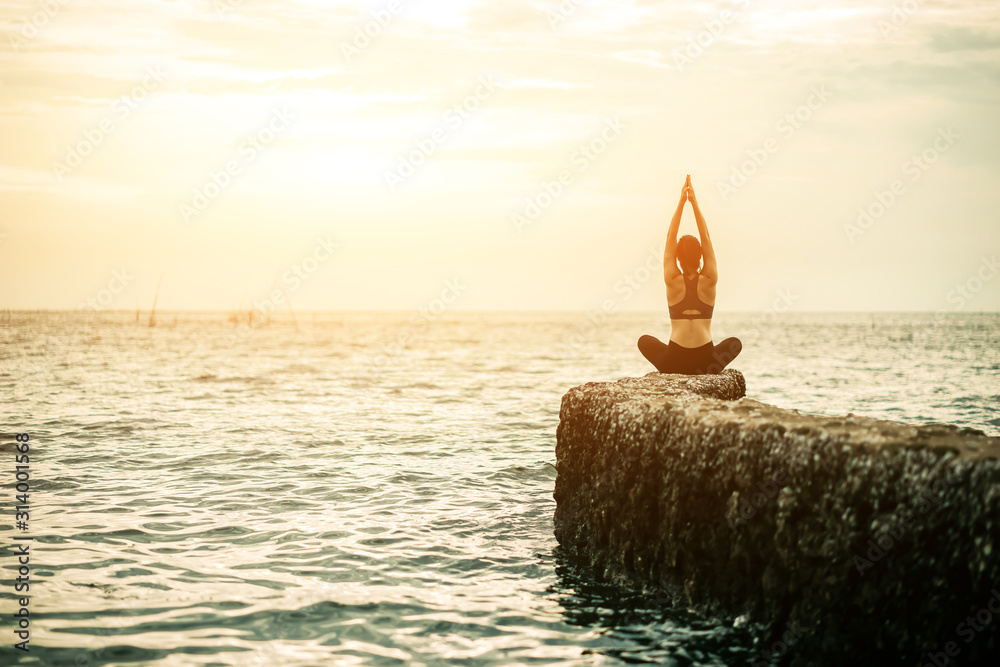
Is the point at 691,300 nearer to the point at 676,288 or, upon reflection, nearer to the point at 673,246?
the point at 676,288

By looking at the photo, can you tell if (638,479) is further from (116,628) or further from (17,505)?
(17,505)

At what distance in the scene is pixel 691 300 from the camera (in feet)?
31.0

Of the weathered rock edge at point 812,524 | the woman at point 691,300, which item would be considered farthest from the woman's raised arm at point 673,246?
the weathered rock edge at point 812,524

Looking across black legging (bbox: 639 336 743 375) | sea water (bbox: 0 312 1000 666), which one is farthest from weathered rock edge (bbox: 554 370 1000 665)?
black legging (bbox: 639 336 743 375)

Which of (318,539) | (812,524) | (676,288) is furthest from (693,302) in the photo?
(812,524)

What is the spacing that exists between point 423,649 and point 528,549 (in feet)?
7.38

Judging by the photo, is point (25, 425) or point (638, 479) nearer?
point (638, 479)

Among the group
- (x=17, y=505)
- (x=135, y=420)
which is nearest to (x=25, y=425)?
(x=135, y=420)

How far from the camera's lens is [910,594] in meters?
3.70

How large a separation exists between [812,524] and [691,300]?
5.55 m

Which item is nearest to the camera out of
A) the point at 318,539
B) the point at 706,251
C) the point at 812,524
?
the point at 812,524

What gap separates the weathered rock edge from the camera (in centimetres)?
356

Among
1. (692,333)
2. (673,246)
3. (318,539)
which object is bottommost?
(318,539)

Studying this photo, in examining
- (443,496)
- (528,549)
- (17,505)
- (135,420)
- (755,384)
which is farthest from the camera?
(755,384)
